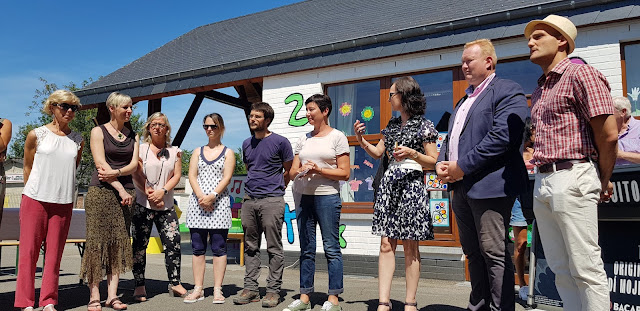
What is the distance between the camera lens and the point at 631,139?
3857 mm

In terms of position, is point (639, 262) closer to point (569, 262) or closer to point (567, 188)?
point (569, 262)

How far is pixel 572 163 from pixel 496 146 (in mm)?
468

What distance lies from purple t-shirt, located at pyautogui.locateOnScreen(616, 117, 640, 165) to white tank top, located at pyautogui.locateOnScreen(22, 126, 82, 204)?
447 cm

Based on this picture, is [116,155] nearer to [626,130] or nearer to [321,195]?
[321,195]

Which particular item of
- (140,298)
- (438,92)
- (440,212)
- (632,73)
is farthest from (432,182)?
(140,298)

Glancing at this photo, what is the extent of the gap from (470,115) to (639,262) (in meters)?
1.43

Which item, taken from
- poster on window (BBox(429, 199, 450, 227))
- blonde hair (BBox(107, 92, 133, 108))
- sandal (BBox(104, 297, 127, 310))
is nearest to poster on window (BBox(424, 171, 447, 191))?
poster on window (BBox(429, 199, 450, 227))

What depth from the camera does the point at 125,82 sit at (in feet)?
32.8

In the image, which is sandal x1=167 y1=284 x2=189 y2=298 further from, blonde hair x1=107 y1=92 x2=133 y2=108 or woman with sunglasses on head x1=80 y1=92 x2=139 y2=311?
blonde hair x1=107 y1=92 x2=133 y2=108

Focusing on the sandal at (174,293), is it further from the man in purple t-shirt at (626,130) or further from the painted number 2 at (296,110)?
the man in purple t-shirt at (626,130)

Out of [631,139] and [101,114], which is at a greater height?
[101,114]

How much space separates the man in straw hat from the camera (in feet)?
8.13

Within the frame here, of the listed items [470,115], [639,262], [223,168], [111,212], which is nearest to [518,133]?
[470,115]

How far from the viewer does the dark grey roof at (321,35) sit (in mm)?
6125
